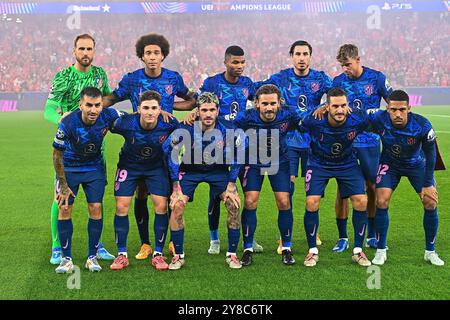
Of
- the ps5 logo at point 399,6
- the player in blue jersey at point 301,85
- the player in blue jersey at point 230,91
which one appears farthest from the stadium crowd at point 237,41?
the player in blue jersey at point 230,91

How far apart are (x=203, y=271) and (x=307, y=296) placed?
3.72ft

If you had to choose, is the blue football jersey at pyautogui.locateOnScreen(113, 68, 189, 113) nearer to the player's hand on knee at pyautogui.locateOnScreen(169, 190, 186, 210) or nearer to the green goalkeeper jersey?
the green goalkeeper jersey

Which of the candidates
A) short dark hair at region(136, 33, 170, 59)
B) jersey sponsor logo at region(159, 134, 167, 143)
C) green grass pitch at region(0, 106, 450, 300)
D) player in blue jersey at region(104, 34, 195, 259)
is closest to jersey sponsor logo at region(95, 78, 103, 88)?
player in blue jersey at region(104, 34, 195, 259)

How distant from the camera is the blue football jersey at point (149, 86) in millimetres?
6430

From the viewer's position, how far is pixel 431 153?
19.6 feet

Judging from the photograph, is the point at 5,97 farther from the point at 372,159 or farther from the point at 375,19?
the point at 372,159

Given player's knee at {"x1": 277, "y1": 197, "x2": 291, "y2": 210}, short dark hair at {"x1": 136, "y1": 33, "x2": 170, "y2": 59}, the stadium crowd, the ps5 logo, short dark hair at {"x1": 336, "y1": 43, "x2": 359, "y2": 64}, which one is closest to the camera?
player's knee at {"x1": 277, "y1": 197, "x2": 291, "y2": 210}

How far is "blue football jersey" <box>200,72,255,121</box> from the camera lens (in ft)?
21.5

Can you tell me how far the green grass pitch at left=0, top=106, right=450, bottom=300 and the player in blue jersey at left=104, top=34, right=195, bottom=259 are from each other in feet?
1.20

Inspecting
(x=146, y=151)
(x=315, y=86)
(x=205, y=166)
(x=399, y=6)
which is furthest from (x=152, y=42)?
(x=399, y=6)

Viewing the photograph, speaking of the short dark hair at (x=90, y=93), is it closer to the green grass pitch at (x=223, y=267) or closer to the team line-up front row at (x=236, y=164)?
the team line-up front row at (x=236, y=164)

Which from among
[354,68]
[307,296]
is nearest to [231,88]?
[354,68]

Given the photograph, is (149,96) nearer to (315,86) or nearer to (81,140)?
(81,140)

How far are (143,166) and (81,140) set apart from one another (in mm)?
614
